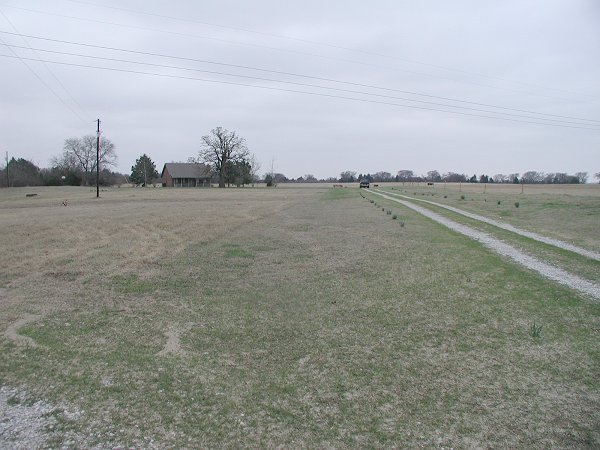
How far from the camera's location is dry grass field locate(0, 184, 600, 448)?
3.79 m

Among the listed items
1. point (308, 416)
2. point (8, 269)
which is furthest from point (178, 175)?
point (308, 416)

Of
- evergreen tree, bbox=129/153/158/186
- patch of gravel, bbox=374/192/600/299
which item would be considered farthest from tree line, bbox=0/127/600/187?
patch of gravel, bbox=374/192/600/299

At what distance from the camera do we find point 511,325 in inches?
251

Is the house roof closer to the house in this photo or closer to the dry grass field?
the house

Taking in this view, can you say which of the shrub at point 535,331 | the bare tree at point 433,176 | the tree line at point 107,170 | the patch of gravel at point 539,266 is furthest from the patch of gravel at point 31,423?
the bare tree at point 433,176

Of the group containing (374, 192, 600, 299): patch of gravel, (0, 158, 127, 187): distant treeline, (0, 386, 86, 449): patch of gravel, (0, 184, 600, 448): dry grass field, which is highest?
(0, 158, 127, 187): distant treeline

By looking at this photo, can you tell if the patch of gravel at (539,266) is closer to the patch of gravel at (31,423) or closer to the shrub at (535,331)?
the shrub at (535,331)

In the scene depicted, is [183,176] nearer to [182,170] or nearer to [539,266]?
[182,170]

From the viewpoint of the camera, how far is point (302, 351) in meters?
5.59

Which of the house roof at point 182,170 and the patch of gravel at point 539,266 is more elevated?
the house roof at point 182,170

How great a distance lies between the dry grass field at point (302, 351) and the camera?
379cm

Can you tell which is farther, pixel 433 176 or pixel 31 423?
pixel 433 176

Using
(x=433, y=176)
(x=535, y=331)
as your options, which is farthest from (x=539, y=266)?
(x=433, y=176)

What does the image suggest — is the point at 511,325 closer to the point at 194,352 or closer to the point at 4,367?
the point at 194,352
